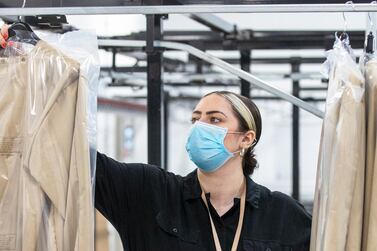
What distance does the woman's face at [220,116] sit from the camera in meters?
2.43

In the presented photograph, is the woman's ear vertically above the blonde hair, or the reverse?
the blonde hair

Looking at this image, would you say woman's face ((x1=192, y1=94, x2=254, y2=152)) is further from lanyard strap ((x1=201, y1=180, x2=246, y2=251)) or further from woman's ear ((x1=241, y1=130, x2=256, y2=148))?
lanyard strap ((x1=201, y1=180, x2=246, y2=251))

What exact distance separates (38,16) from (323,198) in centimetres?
108

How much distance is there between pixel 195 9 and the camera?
2.06 m

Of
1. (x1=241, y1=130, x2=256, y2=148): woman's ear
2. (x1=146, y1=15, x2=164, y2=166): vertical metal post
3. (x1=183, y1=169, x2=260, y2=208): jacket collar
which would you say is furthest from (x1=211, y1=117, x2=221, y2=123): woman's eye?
(x1=146, y1=15, x2=164, y2=166): vertical metal post

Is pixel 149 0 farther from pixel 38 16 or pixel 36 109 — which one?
pixel 36 109

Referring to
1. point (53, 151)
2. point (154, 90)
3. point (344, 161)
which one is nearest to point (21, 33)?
point (53, 151)

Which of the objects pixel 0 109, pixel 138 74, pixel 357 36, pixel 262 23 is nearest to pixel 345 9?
pixel 0 109

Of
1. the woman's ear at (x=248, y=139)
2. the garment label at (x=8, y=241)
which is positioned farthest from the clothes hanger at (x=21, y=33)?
the woman's ear at (x=248, y=139)

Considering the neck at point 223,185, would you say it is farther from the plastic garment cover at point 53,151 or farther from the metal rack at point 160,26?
the plastic garment cover at point 53,151

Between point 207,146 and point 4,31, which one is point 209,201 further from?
point 4,31

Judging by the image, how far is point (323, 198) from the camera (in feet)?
6.47

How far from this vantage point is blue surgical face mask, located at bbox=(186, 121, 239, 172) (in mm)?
2348

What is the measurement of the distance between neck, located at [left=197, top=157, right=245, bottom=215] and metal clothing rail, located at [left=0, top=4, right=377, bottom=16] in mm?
644
